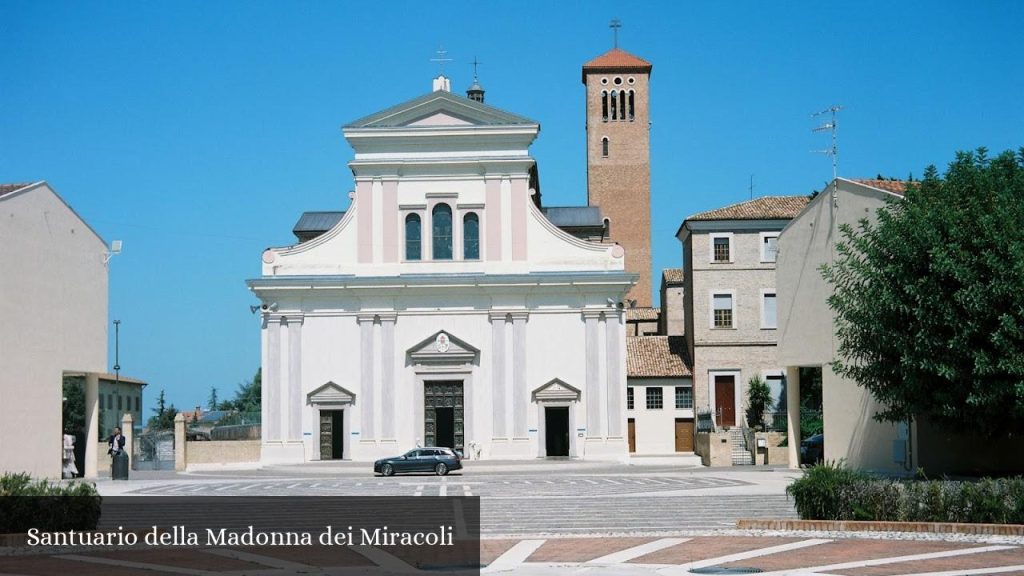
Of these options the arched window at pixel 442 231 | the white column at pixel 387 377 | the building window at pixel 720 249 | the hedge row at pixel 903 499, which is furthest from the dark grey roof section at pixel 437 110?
the hedge row at pixel 903 499

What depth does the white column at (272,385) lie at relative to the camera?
160 ft

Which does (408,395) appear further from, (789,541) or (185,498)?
(789,541)

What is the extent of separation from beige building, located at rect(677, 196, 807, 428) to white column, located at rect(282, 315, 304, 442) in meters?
17.9

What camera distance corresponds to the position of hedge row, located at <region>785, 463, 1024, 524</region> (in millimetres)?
17969

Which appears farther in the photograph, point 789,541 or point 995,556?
point 789,541

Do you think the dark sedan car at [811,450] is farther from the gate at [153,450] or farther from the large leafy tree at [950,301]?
the gate at [153,450]

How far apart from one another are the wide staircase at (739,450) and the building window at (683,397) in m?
5.22

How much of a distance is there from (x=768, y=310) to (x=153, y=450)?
91.2 feet

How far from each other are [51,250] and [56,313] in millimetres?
1897

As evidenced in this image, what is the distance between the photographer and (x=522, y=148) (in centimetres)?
5050

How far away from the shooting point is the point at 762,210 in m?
55.4

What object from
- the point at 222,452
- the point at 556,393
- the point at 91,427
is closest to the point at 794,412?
the point at 556,393

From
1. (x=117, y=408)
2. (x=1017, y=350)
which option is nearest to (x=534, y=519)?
(x=1017, y=350)

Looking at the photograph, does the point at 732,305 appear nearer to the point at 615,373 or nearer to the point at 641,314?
the point at 615,373
